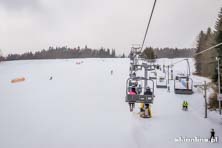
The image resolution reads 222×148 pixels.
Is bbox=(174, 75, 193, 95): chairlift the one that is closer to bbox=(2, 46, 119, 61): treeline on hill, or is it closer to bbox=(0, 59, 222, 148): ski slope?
bbox=(0, 59, 222, 148): ski slope

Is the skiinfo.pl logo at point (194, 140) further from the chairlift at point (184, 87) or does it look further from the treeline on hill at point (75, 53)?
the treeline on hill at point (75, 53)

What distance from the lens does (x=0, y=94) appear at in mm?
32125

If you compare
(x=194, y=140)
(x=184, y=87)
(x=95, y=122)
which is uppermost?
(x=184, y=87)

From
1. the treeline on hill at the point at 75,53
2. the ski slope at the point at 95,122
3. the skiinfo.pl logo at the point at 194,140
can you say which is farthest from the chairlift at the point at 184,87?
the treeline on hill at the point at 75,53

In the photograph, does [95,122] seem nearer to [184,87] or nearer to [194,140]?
[194,140]

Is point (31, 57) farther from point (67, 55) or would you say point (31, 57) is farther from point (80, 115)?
point (80, 115)

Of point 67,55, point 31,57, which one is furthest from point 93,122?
point 67,55

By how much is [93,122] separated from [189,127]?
7.51 m

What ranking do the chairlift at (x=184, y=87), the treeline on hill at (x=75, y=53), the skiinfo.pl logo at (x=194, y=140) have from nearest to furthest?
the skiinfo.pl logo at (x=194, y=140) < the chairlift at (x=184, y=87) < the treeline on hill at (x=75, y=53)

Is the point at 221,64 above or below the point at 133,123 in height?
above

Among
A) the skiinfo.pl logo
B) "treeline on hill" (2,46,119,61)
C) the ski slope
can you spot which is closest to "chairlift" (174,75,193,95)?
the ski slope

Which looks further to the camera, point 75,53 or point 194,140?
point 75,53

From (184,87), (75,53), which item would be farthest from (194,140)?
(75,53)

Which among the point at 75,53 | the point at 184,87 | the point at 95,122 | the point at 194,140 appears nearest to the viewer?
the point at 194,140
